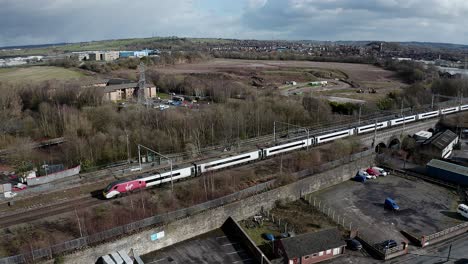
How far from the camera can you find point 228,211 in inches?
1298

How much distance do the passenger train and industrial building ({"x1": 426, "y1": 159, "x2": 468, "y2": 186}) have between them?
1109 centimetres

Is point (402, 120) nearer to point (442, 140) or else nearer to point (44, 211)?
point (442, 140)

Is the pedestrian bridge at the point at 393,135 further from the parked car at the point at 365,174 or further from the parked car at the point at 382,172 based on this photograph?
the parked car at the point at 365,174

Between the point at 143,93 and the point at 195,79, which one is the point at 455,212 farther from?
the point at 195,79

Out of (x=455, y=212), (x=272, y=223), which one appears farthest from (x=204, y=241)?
(x=455, y=212)

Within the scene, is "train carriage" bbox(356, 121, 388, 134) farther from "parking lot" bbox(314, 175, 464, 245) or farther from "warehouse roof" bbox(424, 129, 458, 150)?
"parking lot" bbox(314, 175, 464, 245)

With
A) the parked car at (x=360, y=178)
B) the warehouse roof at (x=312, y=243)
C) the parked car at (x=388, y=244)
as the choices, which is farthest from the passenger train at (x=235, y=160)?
the parked car at (x=388, y=244)

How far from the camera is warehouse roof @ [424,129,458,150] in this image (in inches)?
2029

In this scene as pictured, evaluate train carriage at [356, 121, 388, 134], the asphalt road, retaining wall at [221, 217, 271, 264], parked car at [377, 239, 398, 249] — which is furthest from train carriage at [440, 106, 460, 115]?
retaining wall at [221, 217, 271, 264]

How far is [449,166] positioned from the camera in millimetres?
44469

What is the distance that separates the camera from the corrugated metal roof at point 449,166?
140 ft

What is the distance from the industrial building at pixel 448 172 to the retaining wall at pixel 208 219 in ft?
38.5

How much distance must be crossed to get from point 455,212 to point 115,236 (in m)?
33.7

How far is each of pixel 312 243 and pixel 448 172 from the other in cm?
2574
